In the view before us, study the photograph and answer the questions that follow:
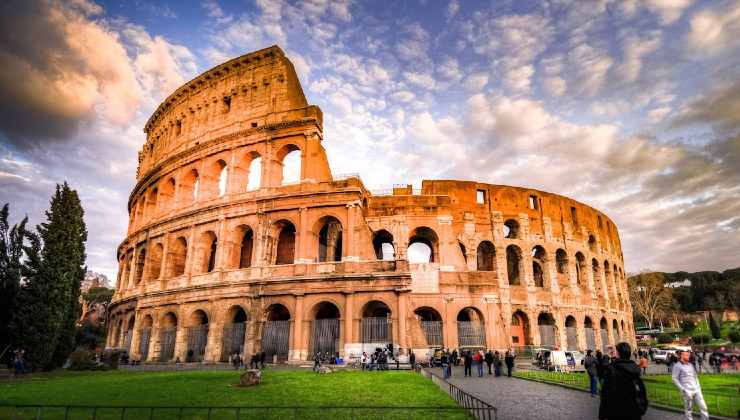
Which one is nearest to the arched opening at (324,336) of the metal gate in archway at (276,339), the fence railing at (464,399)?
the metal gate in archway at (276,339)

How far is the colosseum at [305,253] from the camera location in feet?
73.0

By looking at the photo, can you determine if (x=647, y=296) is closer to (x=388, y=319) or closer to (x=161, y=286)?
(x=388, y=319)

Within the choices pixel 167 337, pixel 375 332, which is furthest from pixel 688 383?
pixel 167 337

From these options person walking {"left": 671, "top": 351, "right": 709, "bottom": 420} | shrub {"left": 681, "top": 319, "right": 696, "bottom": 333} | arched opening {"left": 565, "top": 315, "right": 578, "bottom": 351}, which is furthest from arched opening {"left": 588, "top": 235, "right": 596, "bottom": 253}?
shrub {"left": 681, "top": 319, "right": 696, "bottom": 333}

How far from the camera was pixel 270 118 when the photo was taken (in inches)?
1043

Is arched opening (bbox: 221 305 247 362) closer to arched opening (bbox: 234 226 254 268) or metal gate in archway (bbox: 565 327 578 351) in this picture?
arched opening (bbox: 234 226 254 268)

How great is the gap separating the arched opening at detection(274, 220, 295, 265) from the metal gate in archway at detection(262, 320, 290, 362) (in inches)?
159

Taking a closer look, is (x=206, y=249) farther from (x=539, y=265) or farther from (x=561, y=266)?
(x=561, y=266)

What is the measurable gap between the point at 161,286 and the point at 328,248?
35.0 feet

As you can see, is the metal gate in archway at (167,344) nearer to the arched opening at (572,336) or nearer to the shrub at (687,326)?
the arched opening at (572,336)

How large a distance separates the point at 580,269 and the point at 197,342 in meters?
28.7

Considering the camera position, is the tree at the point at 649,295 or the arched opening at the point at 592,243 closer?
the arched opening at the point at 592,243

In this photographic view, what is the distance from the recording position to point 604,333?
33.2 m

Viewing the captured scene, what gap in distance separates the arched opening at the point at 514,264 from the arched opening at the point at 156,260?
24.0 m
